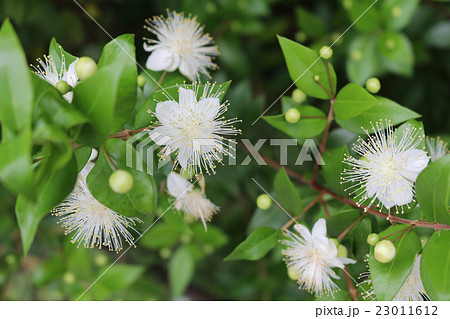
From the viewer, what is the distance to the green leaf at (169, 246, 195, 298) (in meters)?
2.03

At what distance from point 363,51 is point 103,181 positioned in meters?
1.34

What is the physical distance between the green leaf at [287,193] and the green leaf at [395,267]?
27cm

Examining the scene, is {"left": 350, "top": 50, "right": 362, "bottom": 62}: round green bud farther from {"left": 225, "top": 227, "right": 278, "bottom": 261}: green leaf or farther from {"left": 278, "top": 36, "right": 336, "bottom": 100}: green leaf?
{"left": 225, "top": 227, "right": 278, "bottom": 261}: green leaf

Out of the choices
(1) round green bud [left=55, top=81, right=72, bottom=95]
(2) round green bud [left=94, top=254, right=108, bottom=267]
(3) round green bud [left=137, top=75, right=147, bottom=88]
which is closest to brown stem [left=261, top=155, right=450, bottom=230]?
(3) round green bud [left=137, top=75, right=147, bottom=88]

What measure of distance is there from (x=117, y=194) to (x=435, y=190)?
0.73 m

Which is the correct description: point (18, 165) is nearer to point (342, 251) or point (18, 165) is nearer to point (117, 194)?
point (117, 194)

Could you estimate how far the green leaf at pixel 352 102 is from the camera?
1.11m

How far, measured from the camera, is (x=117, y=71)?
0.80m

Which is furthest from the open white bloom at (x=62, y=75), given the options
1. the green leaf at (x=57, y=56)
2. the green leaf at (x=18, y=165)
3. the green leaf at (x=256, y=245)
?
the green leaf at (x=256, y=245)

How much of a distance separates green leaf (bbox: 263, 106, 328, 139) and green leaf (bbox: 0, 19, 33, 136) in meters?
0.67

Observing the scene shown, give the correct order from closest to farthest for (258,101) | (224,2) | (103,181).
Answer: (103,181) < (258,101) < (224,2)

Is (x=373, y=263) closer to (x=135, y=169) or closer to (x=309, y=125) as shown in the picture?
(x=309, y=125)
